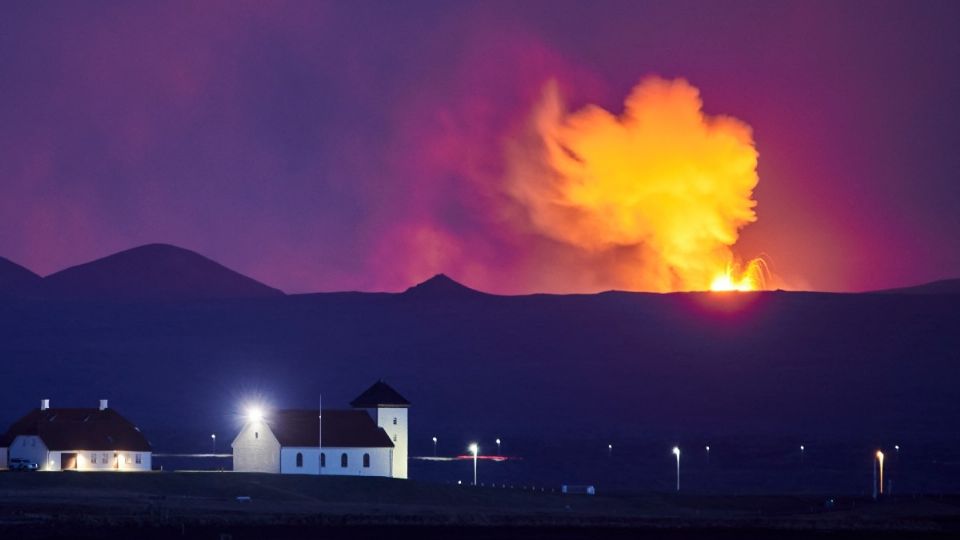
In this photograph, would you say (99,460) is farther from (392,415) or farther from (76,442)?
(392,415)

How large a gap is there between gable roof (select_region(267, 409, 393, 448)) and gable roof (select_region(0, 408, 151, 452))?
8.82 meters

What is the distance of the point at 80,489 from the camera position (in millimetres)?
103875

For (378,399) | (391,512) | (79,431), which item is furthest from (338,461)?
(391,512)

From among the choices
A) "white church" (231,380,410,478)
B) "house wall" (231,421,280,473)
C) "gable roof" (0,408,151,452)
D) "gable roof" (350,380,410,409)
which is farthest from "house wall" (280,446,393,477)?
"gable roof" (0,408,151,452)

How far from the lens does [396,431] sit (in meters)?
132

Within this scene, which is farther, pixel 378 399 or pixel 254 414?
pixel 378 399

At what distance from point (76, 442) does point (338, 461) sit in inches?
658

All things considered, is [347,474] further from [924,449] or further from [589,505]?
[924,449]

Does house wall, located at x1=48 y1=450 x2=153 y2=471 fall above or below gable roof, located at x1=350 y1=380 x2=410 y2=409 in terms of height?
below

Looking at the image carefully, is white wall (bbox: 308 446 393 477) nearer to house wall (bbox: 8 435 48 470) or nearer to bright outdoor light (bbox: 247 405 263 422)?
bright outdoor light (bbox: 247 405 263 422)

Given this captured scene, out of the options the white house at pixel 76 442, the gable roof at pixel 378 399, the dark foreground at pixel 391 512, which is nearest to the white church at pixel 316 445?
the gable roof at pixel 378 399

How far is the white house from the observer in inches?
4732

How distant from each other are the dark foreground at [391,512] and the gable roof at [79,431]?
10.3 meters

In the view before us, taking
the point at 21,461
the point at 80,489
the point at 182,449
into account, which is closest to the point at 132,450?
the point at 21,461
